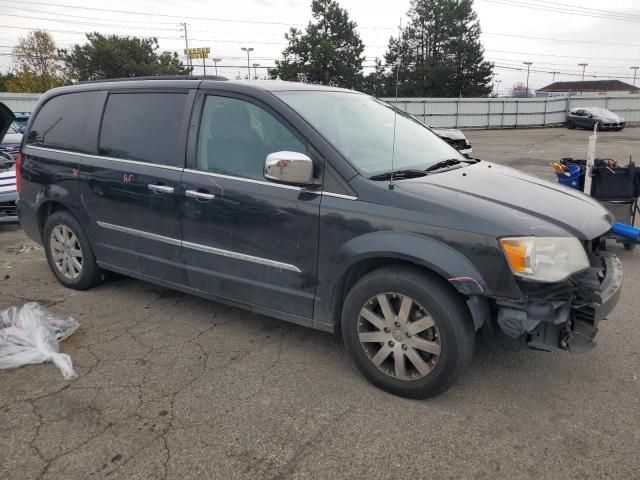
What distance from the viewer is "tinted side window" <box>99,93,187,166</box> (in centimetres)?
367

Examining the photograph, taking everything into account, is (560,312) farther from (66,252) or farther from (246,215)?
(66,252)

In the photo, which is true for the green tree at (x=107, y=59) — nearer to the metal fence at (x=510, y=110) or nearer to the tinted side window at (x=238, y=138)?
the metal fence at (x=510, y=110)

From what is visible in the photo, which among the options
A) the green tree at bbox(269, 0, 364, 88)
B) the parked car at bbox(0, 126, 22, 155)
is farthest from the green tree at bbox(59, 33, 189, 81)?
the parked car at bbox(0, 126, 22, 155)

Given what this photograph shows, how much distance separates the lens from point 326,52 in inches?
2162

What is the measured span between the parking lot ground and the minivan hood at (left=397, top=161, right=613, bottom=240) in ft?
3.20

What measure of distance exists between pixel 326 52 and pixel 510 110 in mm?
26629

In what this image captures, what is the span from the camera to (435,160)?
3.59m

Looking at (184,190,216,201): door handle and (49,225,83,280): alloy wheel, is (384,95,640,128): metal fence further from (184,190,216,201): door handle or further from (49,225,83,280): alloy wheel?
(184,190,216,201): door handle

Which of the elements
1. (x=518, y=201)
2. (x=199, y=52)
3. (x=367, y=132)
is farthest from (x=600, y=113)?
(x=199, y=52)

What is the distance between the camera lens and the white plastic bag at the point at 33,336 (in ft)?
10.8

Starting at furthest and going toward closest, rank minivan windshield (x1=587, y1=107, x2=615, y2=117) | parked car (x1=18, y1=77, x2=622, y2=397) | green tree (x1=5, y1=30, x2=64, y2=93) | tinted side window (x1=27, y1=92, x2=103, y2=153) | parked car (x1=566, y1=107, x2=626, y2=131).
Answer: green tree (x1=5, y1=30, x2=64, y2=93) → minivan windshield (x1=587, y1=107, x2=615, y2=117) → parked car (x1=566, y1=107, x2=626, y2=131) → tinted side window (x1=27, y1=92, x2=103, y2=153) → parked car (x1=18, y1=77, x2=622, y2=397)

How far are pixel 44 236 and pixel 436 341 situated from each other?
3859mm

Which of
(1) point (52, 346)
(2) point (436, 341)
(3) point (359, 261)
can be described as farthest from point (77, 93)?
(2) point (436, 341)

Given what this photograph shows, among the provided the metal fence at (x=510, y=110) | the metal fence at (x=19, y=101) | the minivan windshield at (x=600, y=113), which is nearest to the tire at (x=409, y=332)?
the metal fence at (x=19, y=101)
